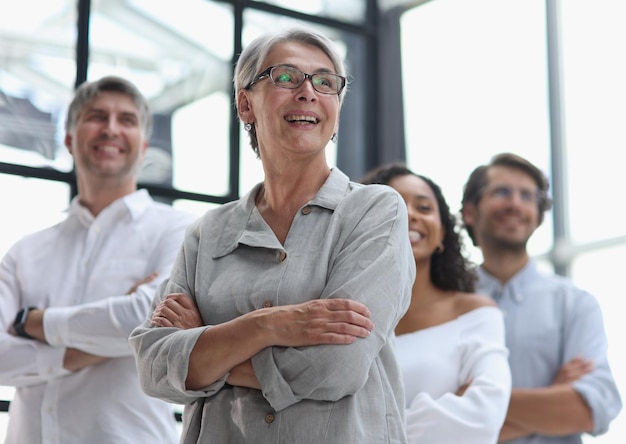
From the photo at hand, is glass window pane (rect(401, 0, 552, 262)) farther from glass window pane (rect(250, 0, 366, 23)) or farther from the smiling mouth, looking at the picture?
the smiling mouth

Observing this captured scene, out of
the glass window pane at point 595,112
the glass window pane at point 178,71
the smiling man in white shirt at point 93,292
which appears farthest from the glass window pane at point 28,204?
the glass window pane at point 595,112

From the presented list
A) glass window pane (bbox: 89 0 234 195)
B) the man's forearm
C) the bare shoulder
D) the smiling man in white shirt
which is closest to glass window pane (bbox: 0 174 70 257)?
glass window pane (bbox: 89 0 234 195)

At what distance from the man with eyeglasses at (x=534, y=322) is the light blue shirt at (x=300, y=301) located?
4.43 ft

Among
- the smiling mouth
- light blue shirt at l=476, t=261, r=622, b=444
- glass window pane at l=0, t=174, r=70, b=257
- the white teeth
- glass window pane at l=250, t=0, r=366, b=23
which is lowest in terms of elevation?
light blue shirt at l=476, t=261, r=622, b=444

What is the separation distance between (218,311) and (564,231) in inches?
140

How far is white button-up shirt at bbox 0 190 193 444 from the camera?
9.98 ft

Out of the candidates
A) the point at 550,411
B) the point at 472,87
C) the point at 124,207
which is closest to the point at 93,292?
the point at 124,207

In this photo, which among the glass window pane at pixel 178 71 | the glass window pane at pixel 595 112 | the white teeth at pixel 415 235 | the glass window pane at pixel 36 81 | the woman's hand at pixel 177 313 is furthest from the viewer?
the glass window pane at pixel 595 112

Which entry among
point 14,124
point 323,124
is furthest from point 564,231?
point 323,124

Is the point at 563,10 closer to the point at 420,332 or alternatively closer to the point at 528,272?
the point at 528,272

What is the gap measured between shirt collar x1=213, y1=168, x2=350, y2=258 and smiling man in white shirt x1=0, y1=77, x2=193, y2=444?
0.76 m

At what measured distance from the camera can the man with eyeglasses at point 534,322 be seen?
3336 millimetres

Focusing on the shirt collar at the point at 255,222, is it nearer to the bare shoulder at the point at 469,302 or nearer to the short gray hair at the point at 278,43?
the short gray hair at the point at 278,43

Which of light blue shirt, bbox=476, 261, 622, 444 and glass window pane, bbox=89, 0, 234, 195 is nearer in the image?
light blue shirt, bbox=476, 261, 622, 444
